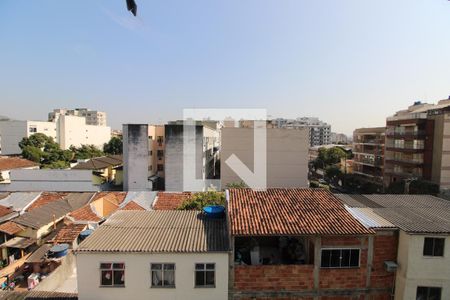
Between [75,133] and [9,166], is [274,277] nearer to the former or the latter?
[9,166]

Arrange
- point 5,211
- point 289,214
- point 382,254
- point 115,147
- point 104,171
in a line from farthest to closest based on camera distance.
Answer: point 115,147 < point 104,171 < point 5,211 < point 289,214 < point 382,254

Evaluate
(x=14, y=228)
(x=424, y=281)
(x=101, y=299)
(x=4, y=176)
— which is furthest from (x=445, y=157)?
(x=4, y=176)

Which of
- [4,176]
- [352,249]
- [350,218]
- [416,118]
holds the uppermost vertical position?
[416,118]

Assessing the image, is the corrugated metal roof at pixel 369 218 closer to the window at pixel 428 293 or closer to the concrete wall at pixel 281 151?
the window at pixel 428 293

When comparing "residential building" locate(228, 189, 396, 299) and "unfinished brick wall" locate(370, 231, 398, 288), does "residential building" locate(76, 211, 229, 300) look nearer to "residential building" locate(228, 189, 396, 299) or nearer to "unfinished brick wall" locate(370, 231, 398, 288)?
"residential building" locate(228, 189, 396, 299)

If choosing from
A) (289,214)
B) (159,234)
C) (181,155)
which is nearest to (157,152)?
(181,155)

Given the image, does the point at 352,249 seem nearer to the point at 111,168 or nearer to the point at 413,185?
the point at 413,185
